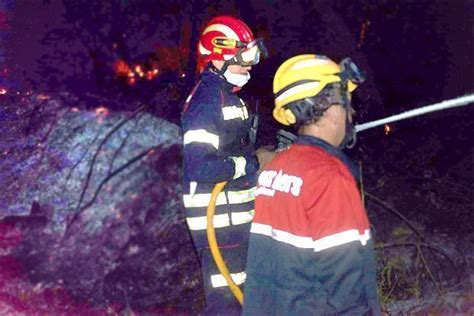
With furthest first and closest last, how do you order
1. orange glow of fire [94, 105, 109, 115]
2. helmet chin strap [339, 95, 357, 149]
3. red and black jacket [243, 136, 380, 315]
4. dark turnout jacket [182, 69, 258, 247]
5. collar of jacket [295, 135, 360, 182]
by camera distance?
orange glow of fire [94, 105, 109, 115]
dark turnout jacket [182, 69, 258, 247]
helmet chin strap [339, 95, 357, 149]
collar of jacket [295, 135, 360, 182]
red and black jacket [243, 136, 380, 315]

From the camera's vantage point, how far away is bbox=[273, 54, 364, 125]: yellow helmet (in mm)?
2252

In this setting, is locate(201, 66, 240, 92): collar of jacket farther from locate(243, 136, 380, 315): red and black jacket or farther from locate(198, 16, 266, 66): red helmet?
locate(243, 136, 380, 315): red and black jacket

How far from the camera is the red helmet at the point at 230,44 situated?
143 inches

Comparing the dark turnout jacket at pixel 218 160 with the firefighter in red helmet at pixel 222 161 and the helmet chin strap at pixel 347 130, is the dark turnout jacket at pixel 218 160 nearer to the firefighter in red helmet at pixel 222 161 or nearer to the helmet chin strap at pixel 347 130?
the firefighter in red helmet at pixel 222 161

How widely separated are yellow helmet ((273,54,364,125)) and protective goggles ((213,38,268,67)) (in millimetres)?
1264

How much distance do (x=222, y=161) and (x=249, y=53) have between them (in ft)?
2.84

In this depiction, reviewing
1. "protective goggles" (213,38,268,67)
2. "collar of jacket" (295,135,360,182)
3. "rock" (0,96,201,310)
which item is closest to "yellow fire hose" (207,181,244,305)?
"protective goggles" (213,38,268,67)

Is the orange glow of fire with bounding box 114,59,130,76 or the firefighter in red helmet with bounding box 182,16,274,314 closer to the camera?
the firefighter in red helmet with bounding box 182,16,274,314

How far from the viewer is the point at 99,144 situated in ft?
29.7

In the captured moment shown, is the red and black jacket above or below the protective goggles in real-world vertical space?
below

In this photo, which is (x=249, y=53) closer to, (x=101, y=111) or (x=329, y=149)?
(x=329, y=149)

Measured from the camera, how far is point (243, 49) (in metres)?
3.64

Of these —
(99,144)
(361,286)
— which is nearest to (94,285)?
(99,144)

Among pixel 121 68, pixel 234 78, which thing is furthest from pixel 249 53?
pixel 121 68
